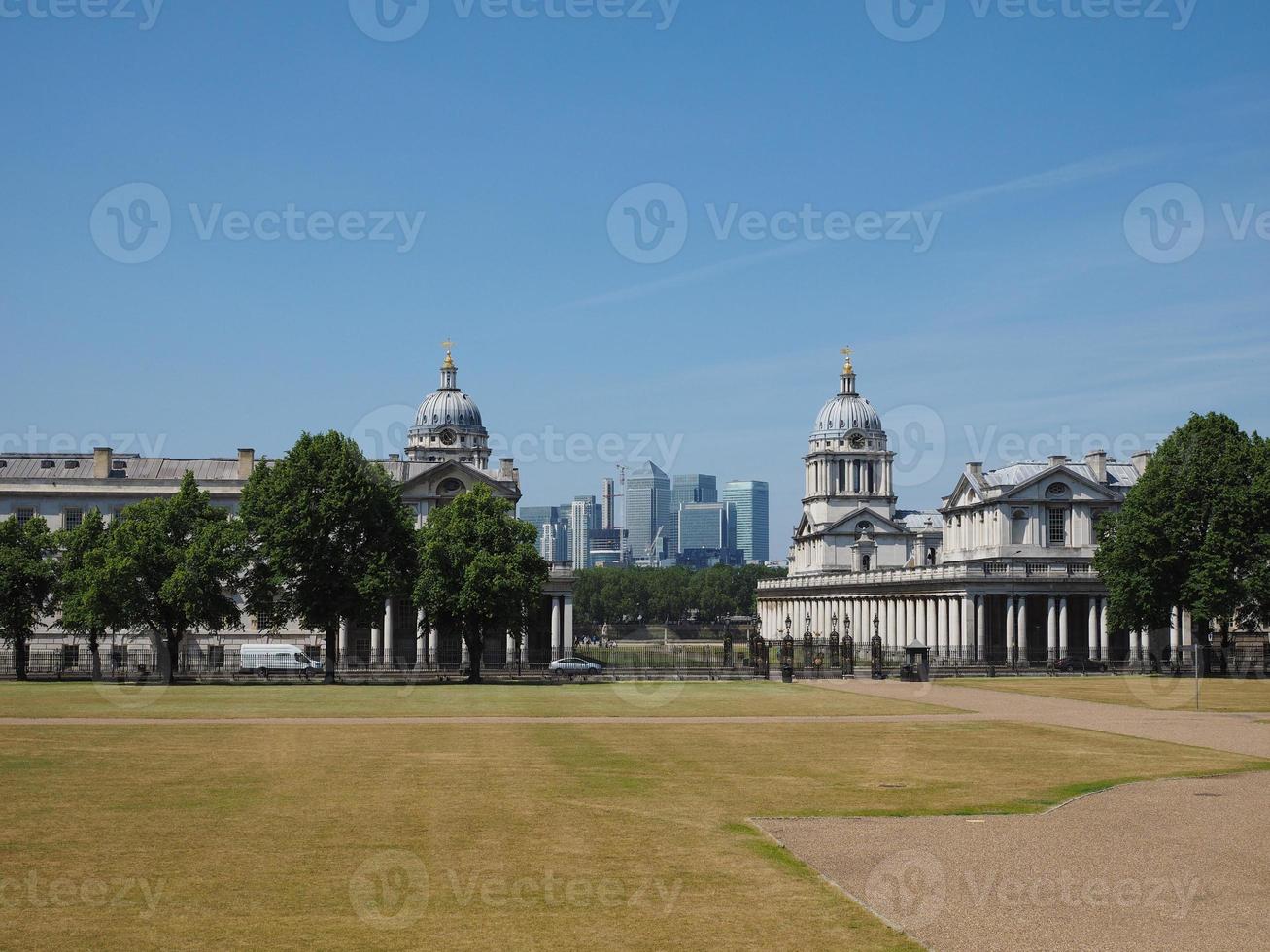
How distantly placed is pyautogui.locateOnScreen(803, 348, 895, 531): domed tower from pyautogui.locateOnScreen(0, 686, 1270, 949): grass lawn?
13226 cm

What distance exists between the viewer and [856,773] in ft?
107

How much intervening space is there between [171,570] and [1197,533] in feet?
191

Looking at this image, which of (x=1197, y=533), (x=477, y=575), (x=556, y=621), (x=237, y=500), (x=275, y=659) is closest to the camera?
(x=477, y=575)

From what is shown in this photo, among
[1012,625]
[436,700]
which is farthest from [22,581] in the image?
[1012,625]

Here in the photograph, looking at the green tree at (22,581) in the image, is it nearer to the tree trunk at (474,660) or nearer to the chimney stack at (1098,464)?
the tree trunk at (474,660)

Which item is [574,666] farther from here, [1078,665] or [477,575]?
[1078,665]

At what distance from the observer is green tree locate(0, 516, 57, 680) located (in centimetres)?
7850

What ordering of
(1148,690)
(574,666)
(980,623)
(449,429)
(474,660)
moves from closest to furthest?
(1148,690) → (474,660) → (574,666) → (980,623) → (449,429)

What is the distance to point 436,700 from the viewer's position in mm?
60281

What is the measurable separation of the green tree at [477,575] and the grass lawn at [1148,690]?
24033 millimetres

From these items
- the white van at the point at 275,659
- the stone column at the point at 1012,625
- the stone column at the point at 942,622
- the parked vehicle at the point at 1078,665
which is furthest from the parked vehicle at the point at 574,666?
the stone column at the point at 942,622

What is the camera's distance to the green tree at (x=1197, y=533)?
82188mm

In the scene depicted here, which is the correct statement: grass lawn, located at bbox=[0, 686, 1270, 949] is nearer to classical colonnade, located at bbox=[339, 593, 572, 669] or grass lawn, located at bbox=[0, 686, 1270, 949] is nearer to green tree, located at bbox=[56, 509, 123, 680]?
green tree, located at bbox=[56, 509, 123, 680]

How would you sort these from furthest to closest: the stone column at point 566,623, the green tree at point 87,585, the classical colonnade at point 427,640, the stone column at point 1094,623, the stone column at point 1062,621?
the stone column at point 1094,623 → the stone column at point 1062,621 → the stone column at point 566,623 → the classical colonnade at point 427,640 → the green tree at point 87,585
